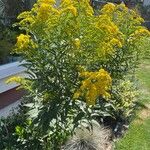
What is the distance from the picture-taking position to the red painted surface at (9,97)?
20.6ft

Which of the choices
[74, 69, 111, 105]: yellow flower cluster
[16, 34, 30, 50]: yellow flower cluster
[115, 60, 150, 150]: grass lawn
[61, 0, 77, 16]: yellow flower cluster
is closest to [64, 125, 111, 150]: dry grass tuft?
[115, 60, 150, 150]: grass lawn

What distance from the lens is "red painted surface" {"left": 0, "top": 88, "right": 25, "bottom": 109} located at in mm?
6266

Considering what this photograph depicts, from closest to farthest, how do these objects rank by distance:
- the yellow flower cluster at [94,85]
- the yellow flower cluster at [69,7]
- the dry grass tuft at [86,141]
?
the yellow flower cluster at [94,85] < the yellow flower cluster at [69,7] < the dry grass tuft at [86,141]

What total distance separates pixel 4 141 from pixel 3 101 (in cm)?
77

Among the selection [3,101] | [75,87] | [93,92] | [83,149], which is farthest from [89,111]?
[3,101]

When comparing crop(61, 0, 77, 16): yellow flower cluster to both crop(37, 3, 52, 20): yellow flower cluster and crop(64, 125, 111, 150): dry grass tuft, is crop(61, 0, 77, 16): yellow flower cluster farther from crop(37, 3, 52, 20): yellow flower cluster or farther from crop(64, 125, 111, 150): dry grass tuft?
crop(64, 125, 111, 150): dry grass tuft

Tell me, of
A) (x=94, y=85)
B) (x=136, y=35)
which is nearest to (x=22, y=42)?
(x=94, y=85)

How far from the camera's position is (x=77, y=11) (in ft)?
16.5

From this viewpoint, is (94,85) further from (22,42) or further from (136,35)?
(136,35)

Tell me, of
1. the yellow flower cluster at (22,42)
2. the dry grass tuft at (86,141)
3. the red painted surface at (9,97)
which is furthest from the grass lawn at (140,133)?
the yellow flower cluster at (22,42)

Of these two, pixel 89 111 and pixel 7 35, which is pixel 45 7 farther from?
pixel 7 35

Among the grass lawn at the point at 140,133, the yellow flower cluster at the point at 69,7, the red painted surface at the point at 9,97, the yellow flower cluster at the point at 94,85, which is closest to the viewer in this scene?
the yellow flower cluster at the point at 94,85

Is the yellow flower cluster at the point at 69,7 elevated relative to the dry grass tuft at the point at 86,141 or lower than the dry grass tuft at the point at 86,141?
elevated

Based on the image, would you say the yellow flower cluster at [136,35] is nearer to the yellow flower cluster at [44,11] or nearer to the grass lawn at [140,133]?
the grass lawn at [140,133]
